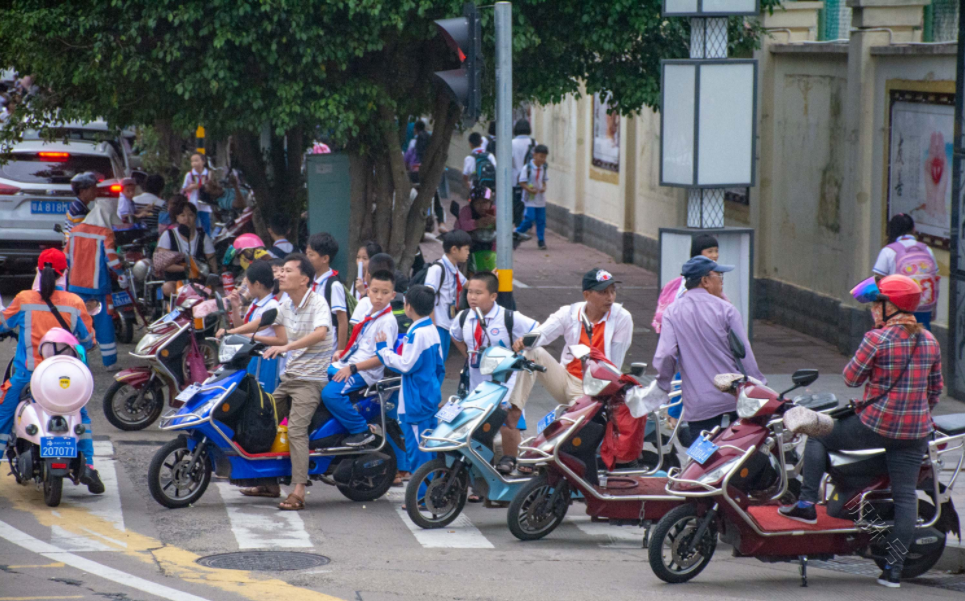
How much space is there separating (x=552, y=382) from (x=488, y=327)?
1.86 feet

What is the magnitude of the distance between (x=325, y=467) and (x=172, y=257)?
547cm

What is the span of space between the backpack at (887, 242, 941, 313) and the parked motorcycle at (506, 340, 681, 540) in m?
4.47

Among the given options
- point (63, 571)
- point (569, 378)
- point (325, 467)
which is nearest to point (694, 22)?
point (569, 378)

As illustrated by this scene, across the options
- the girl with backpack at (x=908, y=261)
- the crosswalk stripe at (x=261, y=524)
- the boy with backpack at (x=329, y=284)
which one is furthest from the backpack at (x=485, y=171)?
the crosswalk stripe at (x=261, y=524)

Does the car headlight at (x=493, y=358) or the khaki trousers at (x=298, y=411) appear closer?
the car headlight at (x=493, y=358)

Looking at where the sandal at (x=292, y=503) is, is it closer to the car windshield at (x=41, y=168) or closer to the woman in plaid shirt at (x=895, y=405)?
the woman in plaid shirt at (x=895, y=405)

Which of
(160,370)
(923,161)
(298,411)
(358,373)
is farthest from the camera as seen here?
(923,161)

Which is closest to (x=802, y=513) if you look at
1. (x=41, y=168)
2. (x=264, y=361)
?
(x=264, y=361)

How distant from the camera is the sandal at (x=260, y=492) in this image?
28.1 feet

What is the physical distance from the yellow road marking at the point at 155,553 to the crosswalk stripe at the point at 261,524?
0.47 metres

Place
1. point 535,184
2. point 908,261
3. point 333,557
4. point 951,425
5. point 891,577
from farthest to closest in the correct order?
point 535,184
point 908,261
point 333,557
point 951,425
point 891,577

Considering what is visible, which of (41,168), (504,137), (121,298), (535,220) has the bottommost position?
(121,298)

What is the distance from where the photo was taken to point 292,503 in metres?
8.30

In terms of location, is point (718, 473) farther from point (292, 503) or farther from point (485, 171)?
point (485, 171)
